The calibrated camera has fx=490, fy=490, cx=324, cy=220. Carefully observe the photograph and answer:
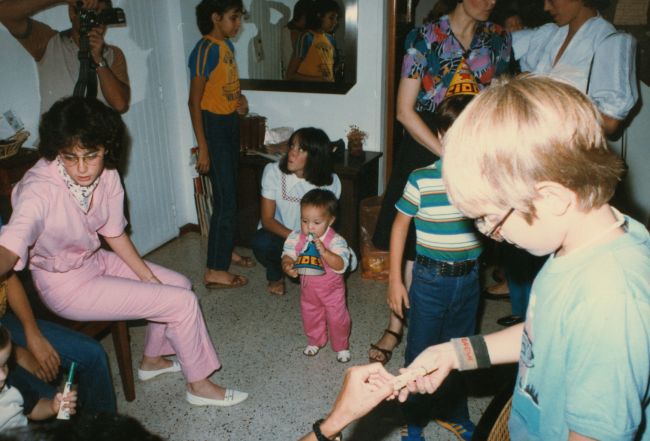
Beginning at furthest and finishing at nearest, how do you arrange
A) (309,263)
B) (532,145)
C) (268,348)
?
1. (268,348)
2. (309,263)
3. (532,145)

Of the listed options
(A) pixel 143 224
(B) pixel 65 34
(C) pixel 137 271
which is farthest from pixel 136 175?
(C) pixel 137 271

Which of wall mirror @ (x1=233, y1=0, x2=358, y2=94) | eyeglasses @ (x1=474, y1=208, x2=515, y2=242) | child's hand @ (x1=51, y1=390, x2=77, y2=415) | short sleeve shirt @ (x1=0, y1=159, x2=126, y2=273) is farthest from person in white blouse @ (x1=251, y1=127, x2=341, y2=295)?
eyeglasses @ (x1=474, y1=208, x2=515, y2=242)

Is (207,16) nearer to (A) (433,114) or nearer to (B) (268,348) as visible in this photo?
Result: (A) (433,114)

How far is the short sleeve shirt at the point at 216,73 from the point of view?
3039mm

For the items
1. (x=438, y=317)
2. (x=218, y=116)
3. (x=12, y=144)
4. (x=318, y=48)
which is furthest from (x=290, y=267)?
(x=318, y=48)

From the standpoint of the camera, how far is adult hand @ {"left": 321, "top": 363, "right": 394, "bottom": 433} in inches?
42.9

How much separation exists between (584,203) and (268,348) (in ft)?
7.04

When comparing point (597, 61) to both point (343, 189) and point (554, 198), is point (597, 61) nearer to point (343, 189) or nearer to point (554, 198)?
point (343, 189)

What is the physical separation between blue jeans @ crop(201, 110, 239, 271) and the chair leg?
110 cm

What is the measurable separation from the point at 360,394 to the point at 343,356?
4.94 ft

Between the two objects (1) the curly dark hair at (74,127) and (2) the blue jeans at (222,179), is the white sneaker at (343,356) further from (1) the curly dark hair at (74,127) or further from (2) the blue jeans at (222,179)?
(1) the curly dark hair at (74,127)

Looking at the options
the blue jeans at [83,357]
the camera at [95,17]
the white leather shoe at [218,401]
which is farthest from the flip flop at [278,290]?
the camera at [95,17]

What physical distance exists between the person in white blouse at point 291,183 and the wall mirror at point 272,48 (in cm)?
83

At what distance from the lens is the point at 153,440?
654 mm
